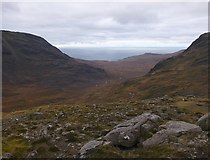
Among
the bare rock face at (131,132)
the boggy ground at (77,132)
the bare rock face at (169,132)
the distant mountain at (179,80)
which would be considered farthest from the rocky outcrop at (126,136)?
the distant mountain at (179,80)

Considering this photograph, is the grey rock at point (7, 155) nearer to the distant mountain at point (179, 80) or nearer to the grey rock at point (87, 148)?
the grey rock at point (87, 148)

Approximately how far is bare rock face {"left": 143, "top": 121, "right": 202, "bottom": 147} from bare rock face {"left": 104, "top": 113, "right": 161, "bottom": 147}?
1017mm

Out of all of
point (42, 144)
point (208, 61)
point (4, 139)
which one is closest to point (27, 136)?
point (4, 139)

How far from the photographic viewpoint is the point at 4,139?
33625 mm

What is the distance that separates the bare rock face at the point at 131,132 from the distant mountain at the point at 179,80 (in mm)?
78578

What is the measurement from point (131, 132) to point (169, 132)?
317 centimetres

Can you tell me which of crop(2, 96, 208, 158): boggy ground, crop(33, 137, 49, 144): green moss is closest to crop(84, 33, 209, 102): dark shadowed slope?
crop(2, 96, 208, 158): boggy ground

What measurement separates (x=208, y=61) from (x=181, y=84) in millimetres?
41762

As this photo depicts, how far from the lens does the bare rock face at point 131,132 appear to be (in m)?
27.2

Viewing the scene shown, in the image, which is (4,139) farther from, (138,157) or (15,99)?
(15,99)

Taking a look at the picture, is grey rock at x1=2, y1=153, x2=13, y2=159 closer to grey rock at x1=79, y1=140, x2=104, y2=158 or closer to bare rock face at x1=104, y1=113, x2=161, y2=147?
grey rock at x1=79, y1=140, x2=104, y2=158

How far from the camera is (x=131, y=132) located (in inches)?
1101

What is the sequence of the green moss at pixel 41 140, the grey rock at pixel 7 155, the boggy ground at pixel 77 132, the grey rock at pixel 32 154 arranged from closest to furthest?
the boggy ground at pixel 77 132, the grey rock at pixel 7 155, the grey rock at pixel 32 154, the green moss at pixel 41 140

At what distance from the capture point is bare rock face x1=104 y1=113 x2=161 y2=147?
2720cm
